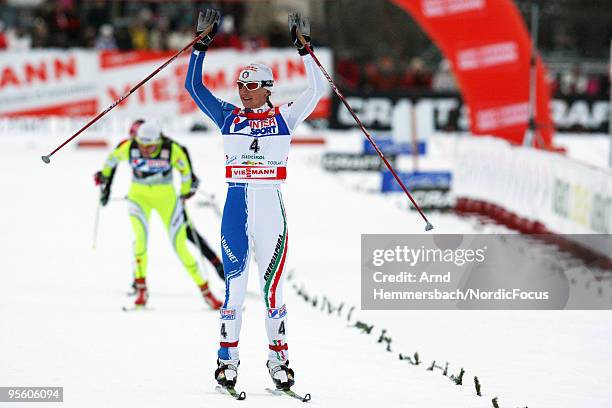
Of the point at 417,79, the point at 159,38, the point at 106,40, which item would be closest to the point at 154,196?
the point at 106,40

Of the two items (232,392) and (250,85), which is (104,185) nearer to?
(250,85)

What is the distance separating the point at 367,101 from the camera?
34281 mm

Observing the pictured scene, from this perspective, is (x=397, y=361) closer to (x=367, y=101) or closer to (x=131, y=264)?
(x=131, y=264)

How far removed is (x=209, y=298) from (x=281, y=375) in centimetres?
385

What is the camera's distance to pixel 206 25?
8.09 m

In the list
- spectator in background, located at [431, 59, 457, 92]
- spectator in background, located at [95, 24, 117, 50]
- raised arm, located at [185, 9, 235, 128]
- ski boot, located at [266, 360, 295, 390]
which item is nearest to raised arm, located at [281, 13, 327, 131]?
raised arm, located at [185, 9, 235, 128]

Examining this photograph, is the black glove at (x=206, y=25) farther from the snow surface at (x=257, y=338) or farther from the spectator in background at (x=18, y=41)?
the spectator in background at (x=18, y=41)

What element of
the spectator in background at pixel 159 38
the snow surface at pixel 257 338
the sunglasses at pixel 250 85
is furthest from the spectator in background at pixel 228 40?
the sunglasses at pixel 250 85

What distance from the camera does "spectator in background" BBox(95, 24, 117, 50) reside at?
32.7 m

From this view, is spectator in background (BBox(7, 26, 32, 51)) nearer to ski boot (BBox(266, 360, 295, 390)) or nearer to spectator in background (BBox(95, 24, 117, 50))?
spectator in background (BBox(95, 24, 117, 50))

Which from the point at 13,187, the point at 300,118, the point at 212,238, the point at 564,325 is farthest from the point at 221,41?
the point at 300,118

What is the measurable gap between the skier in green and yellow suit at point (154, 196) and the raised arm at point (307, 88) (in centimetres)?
372

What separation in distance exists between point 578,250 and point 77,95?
65.4ft

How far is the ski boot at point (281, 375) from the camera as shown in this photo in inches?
318
